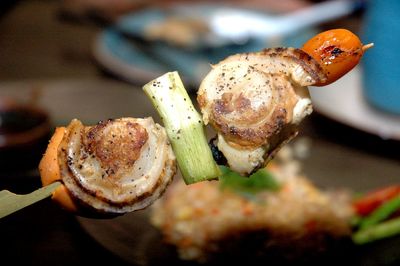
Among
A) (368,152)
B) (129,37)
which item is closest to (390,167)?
(368,152)

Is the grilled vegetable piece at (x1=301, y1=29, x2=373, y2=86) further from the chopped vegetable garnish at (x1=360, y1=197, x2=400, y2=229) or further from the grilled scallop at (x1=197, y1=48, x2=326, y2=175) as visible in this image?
the chopped vegetable garnish at (x1=360, y1=197, x2=400, y2=229)

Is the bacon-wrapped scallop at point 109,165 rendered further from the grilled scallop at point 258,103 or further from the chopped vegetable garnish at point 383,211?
the chopped vegetable garnish at point 383,211

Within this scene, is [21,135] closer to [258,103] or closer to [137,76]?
[137,76]

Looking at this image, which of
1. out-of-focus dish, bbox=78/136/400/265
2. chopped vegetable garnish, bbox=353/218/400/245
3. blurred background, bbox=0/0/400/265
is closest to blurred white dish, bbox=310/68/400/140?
blurred background, bbox=0/0/400/265

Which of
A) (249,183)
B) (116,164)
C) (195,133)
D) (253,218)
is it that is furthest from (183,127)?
(249,183)

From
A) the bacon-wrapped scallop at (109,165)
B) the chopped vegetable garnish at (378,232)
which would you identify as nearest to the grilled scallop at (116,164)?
the bacon-wrapped scallop at (109,165)

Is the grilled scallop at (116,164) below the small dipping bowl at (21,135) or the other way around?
the other way around
